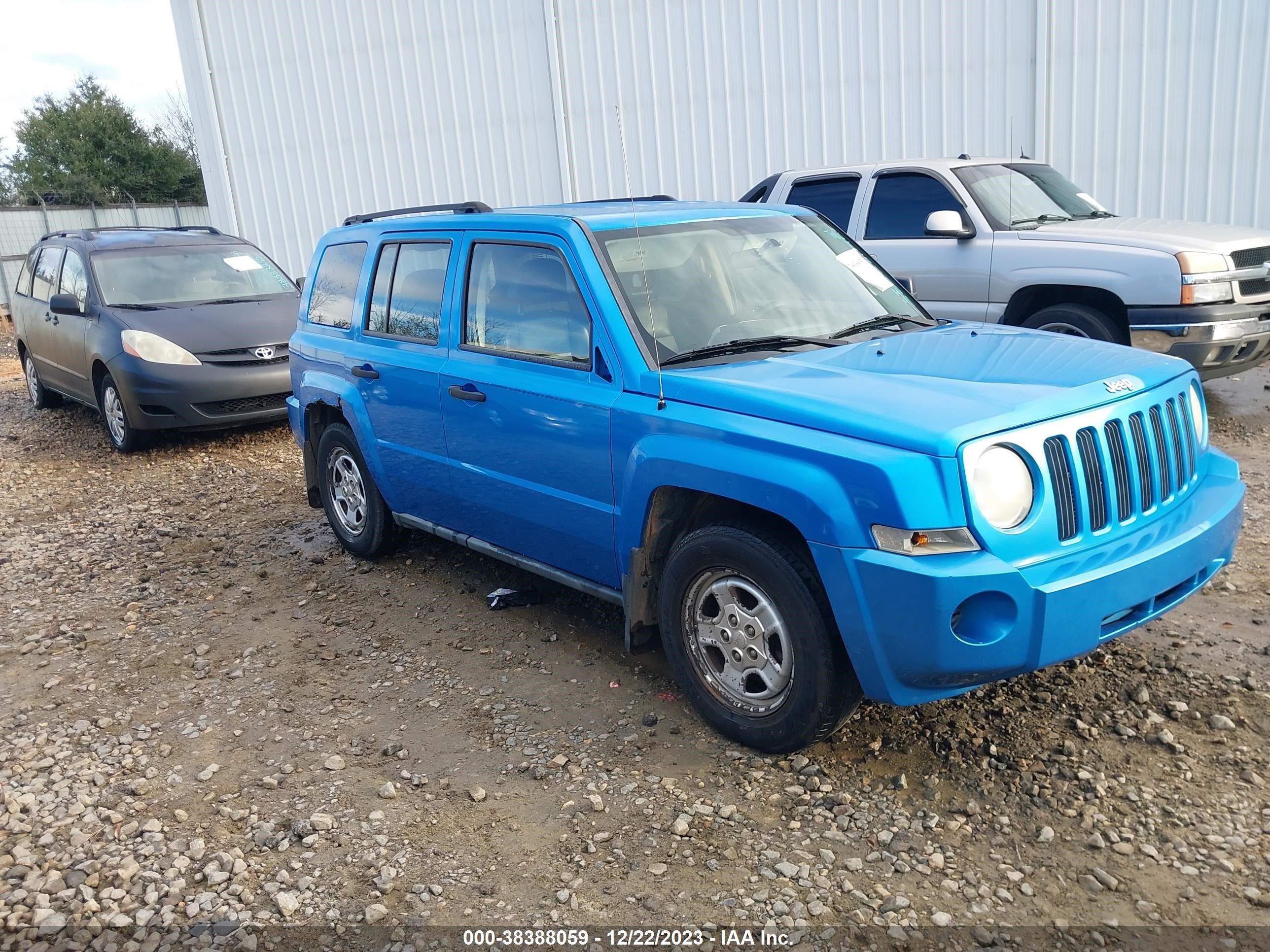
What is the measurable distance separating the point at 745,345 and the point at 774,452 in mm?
827

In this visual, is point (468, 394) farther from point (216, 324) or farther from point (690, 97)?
point (690, 97)

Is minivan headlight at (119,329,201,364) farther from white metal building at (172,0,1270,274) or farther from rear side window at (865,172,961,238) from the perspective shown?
white metal building at (172,0,1270,274)

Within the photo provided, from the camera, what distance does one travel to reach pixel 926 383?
351cm

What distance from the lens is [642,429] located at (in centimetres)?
381

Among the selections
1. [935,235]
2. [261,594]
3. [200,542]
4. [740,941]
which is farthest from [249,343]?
[740,941]

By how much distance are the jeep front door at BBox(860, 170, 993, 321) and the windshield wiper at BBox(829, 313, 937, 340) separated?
339cm

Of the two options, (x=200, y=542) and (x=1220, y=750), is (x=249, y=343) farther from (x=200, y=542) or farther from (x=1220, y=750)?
(x=1220, y=750)

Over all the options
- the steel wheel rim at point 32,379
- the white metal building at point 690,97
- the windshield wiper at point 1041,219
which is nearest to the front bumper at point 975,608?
the windshield wiper at point 1041,219

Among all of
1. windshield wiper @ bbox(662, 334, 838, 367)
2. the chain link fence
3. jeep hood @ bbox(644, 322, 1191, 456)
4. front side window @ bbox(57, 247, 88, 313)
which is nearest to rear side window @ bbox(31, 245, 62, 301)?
front side window @ bbox(57, 247, 88, 313)

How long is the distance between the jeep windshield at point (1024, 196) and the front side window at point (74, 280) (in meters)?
7.75

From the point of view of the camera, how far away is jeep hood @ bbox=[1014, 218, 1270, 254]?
23.6 ft

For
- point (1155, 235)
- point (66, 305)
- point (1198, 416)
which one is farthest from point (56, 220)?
point (1198, 416)

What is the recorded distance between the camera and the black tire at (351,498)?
5852 millimetres

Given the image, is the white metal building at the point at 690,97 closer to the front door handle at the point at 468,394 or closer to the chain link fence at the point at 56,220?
the chain link fence at the point at 56,220
